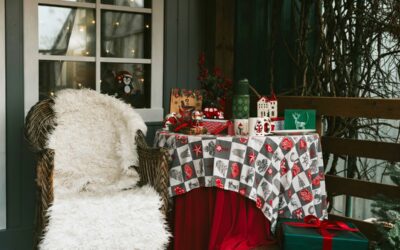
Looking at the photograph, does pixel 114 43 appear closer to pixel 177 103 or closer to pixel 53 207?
pixel 177 103

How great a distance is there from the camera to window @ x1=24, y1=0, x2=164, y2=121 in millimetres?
3223

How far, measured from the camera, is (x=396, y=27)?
364 cm

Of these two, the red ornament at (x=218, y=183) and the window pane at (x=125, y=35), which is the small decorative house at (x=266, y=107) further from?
the window pane at (x=125, y=35)

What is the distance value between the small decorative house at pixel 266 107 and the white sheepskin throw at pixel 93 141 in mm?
685

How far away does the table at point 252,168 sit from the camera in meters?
2.55

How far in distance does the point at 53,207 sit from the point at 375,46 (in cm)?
296

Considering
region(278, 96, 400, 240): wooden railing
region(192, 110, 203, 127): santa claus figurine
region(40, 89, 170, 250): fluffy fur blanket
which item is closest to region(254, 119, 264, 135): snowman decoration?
region(192, 110, 203, 127): santa claus figurine

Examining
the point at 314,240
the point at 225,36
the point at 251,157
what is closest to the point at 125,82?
the point at 225,36

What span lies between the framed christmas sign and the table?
2.11 ft

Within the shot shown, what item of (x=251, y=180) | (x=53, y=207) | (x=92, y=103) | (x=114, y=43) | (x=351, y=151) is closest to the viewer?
(x=53, y=207)

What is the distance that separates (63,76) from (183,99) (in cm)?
84

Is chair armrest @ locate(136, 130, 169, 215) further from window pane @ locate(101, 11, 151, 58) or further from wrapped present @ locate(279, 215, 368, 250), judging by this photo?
window pane @ locate(101, 11, 151, 58)

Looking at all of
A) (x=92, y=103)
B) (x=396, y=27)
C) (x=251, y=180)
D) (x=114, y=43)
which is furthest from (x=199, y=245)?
(x=396, y=27)

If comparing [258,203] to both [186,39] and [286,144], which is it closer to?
[286,144]
